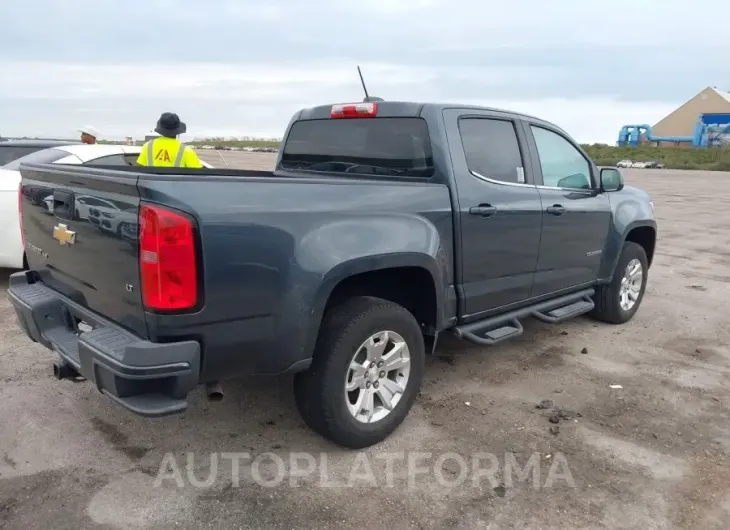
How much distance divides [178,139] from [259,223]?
3.97 m

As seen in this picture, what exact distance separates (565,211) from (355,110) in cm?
173

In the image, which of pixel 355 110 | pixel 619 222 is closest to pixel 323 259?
pixel 355 110

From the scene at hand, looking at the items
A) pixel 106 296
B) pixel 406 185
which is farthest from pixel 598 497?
pixel 106 296

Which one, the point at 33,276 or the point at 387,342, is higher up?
the point at 33,276

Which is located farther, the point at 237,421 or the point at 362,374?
the point at 237,421

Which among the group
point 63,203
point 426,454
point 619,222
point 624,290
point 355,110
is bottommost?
point 426,454

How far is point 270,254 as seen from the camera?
9.30ft

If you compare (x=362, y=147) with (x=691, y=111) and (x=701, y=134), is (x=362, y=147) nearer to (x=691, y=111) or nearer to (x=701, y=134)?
(x=701, y=134)

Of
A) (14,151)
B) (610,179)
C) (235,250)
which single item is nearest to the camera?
(235,250)

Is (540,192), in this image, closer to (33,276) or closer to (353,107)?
(353,107)

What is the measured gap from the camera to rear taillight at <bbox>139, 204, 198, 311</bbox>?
258 cm

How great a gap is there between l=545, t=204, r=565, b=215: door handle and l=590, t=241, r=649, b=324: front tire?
129 cm

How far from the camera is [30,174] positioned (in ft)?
11.7

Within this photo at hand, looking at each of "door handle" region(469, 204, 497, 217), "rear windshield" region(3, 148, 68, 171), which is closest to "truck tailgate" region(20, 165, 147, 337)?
"door handle" region(469, 204, 497, 217)
